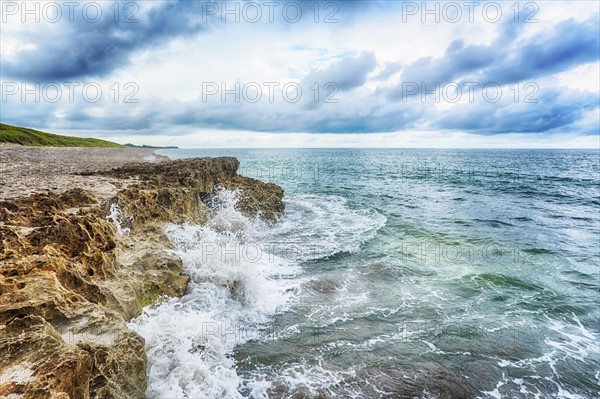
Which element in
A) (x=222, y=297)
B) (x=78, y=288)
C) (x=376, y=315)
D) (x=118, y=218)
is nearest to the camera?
(x=78, y=288)

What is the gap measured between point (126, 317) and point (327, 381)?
543 centimetres

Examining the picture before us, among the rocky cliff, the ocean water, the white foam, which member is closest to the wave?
the ocean water

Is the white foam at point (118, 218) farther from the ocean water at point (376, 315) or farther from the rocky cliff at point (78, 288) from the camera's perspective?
the ocean water at point (376, 315)

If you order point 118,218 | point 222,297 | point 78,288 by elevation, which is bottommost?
point 222,297

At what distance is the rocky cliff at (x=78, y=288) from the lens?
4953 mm

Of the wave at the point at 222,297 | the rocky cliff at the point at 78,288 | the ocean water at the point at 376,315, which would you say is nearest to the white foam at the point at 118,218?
the rocky cliff at the point at 78,288

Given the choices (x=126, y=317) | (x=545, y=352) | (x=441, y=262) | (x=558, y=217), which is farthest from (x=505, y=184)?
(x=126, y=317)

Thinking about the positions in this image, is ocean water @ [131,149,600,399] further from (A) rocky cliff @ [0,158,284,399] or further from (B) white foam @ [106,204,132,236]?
(B) white foam @ [106,204,132,236]

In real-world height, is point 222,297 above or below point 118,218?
below

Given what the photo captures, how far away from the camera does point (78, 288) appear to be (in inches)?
306

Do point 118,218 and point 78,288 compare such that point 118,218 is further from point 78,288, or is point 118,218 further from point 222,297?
point 78,288

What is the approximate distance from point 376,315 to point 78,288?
928 centimetres

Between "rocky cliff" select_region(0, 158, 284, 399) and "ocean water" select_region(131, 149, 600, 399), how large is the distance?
1.10 m

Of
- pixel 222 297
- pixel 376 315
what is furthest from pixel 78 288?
pixel 376 315
